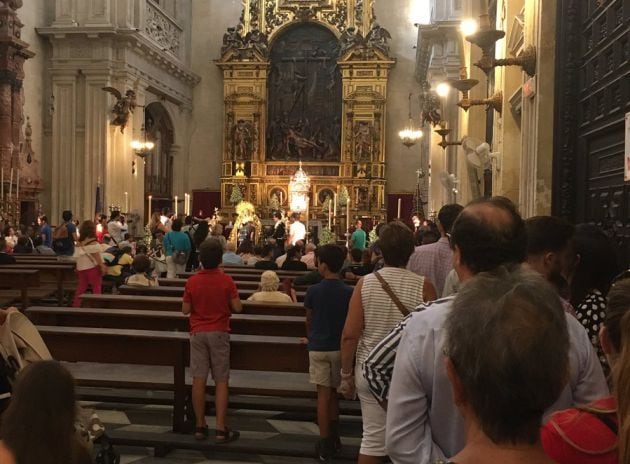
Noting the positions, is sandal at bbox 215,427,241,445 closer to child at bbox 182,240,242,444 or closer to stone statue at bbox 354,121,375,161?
child at bbox 182,240,242,444

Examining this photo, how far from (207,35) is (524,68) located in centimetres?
2457

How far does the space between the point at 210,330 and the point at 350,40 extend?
1009 inches

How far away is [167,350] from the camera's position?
20.2ft

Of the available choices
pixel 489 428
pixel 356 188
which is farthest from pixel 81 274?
pixel 356 188

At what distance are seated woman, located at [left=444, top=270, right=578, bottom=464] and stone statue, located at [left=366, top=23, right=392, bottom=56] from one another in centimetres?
2905

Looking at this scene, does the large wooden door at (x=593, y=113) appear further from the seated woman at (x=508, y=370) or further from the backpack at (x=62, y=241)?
the backpack at (x=62, y=241)

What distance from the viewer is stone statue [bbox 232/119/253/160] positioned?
30078 mm

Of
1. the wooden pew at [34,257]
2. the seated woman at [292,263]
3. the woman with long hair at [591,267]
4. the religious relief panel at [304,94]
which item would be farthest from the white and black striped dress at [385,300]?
the religious relief panel at [304,94]

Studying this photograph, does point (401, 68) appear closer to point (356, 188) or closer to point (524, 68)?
point (356, 188)

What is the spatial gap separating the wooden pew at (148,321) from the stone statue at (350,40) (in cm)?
2404

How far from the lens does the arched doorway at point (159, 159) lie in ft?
90.2

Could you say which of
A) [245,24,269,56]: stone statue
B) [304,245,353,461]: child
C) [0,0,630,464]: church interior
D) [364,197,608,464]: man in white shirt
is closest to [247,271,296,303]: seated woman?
[0,0,630,464]: church interior

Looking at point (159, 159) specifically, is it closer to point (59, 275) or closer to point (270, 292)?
point (59, 275)

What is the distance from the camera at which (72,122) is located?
73.7 ft
